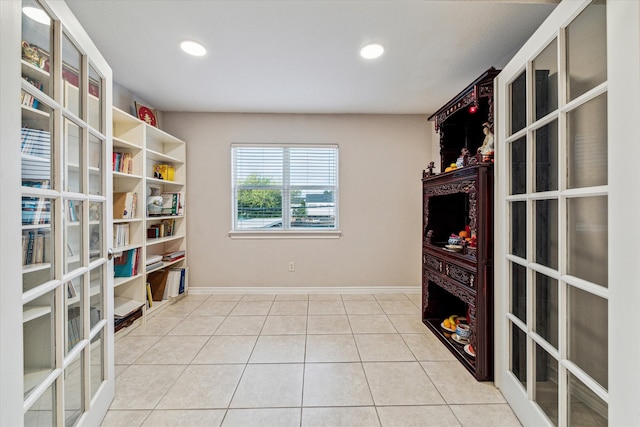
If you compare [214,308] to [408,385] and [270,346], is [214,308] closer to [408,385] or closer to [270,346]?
[270,346]

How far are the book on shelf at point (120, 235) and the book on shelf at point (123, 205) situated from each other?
10cm

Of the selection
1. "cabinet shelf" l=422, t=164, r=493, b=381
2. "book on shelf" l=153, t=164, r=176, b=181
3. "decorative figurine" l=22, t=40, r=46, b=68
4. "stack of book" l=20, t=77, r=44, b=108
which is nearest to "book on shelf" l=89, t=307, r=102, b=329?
"stack of book" l=20, t=77, r=44, b=108

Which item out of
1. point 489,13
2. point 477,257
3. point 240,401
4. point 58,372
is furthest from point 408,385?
point 489,13

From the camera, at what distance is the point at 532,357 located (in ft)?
4.24

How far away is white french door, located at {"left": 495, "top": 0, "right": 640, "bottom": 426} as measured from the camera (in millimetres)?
858

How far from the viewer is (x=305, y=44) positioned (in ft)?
6.20

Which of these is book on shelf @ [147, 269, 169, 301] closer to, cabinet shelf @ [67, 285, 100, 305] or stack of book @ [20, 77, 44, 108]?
cabinet shelf @ [67, 285, 100, 305]

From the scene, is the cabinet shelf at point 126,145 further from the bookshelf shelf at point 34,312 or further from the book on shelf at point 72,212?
the bookshelf shelf at point 34,312

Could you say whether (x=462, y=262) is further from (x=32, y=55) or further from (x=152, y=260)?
(x=152, y=260)

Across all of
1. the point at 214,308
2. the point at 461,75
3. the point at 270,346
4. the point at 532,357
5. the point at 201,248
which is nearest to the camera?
the point at 532,357

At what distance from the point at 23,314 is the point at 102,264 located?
1.85 feet

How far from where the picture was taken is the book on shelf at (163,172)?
296cm

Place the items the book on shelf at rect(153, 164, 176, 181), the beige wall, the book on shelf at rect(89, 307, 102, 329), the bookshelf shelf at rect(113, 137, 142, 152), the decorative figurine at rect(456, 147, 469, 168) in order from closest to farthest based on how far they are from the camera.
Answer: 1. the book on shelf at rect(89, 307, 102, 329)
2. the decorative figurine at rect(456, 147, 469, 168)
3. the bookshelf shelf at rect(113, 137, 142, 152)
4. the book on shelf at rect(153, 164, 176, 181)
5. the beige wall

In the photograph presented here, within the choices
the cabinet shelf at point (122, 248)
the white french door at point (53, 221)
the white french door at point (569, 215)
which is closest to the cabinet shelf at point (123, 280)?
the cabinet shelf at point (122, 248)
